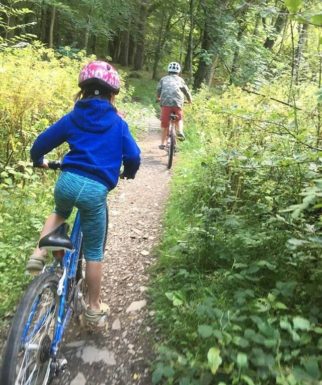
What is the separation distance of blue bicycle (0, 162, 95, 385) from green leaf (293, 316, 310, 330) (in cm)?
154

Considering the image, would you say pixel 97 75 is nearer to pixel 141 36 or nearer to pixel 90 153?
Answer: pixel 90 153

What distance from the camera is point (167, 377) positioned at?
2859 mm

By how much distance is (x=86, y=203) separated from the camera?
2.85 metres

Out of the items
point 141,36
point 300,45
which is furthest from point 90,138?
point 141,36

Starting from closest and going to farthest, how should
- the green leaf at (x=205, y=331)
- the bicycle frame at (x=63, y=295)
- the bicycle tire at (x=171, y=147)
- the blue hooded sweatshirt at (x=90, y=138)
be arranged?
the bicycle frame at (x=63, y=295) → the green leaf at (x=205, y=331) → the blue hooded sweatshirt at (x=90, y=138) → the bicycle tire at (x=171, y=147)

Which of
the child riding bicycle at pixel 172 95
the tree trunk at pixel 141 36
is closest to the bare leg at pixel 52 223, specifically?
the child riding bicycle at pixel 172 95

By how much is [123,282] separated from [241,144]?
2451 millimetres

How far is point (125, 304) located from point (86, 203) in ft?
5.06

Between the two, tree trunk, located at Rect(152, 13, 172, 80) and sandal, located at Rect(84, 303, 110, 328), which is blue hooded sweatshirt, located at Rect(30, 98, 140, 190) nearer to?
sandal, located at Rect(84, 303, 110, 328)

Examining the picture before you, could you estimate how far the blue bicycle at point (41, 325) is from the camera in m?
2.16

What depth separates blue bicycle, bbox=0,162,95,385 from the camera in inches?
85.2

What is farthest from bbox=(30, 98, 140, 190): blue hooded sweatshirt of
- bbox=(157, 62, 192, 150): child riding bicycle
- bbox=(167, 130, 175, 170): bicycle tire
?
bbox=(157, 62, 192, 150): child riding bicycle

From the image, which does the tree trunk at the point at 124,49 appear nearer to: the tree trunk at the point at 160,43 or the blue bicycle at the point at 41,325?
the tree trunk at the point at 160,43

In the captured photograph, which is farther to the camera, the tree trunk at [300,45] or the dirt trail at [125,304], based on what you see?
the tree trunk at [300,45]
